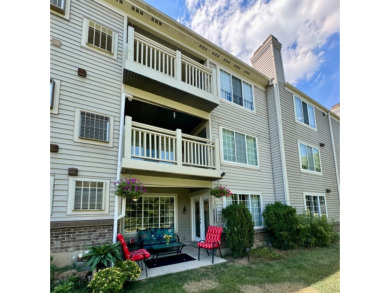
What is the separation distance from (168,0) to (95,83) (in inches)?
129

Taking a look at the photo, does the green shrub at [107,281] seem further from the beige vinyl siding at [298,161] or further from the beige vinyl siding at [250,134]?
the beige vinyl siding at [298,161]

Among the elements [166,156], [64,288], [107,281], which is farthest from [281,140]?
[64,288]

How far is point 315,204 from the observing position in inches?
450

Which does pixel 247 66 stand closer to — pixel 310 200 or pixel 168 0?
pixel 168 0

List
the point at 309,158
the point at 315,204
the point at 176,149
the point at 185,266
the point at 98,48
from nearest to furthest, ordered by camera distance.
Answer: the point at 185,266
the point at 98,48
the point at 176,149
the point at 315,204
the point at 309,158

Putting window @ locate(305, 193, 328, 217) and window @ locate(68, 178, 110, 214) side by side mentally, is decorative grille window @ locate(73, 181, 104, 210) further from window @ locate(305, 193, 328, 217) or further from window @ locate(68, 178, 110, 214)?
window @ locate(305, 193, 328, 217)

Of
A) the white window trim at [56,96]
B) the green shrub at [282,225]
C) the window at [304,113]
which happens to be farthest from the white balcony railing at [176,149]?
the window at [304,113]

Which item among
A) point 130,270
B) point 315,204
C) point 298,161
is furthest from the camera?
point 315,204

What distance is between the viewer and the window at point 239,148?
879 centimetres

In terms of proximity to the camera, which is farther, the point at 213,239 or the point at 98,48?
the point at 213,239

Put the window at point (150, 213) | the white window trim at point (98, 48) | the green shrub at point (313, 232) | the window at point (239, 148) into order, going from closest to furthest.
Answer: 1. the white window trim at point (98, 48)
2. the window at point (150, 213)
3. the green shrub at point (313, 232)
4. the window at point (239, 148)

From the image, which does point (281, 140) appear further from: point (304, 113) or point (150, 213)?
point (150, 213)

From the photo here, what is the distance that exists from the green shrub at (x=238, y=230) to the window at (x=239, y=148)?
2281 mm

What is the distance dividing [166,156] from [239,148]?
3.88m
